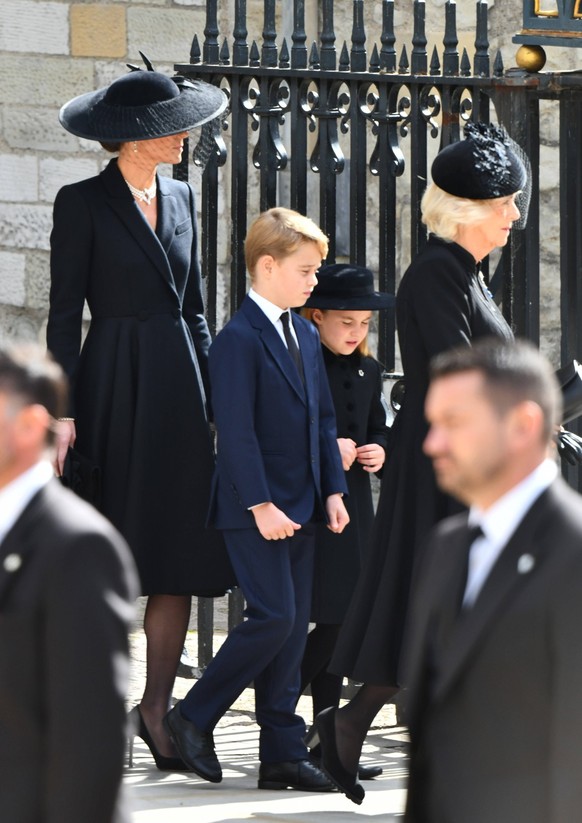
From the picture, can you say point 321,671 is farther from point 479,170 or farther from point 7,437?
point 7,437

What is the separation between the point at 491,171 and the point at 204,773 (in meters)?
1.75

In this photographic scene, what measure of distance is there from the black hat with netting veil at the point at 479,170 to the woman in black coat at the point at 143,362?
2.60 ft

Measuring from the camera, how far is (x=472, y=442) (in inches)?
101

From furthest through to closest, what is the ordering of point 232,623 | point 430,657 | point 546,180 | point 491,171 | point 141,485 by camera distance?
point 546,180
point 232,623
point 141,485
point 491,171
point 430,657

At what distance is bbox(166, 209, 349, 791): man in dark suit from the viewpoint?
4676 mm

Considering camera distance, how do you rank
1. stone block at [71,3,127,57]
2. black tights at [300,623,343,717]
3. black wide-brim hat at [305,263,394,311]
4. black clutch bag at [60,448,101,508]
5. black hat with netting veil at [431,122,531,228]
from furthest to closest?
stone block at [71,3,127,57], black tights at [300,623,343,717], black wide-brim hat at [305,263,394,311], black clutch bag at [60,448,101,508], black hat with netting veil at [431,122,531,228]

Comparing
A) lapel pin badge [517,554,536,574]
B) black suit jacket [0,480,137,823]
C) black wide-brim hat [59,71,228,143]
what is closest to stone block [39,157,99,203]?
black wide-brim hat [59,71,228,143]

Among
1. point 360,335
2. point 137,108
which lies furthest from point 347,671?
point 137,108

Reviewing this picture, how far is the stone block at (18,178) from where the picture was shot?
7.98 metres

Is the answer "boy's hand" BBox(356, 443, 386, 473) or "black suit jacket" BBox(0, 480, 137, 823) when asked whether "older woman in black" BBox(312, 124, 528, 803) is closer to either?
"boy's hand" BBox(356, 443, 386, 473)

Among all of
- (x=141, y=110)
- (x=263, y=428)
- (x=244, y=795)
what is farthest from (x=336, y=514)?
(x=141, y=110)

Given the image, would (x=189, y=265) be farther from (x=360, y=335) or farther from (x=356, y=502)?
(x=356, y=502)

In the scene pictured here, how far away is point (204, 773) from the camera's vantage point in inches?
187

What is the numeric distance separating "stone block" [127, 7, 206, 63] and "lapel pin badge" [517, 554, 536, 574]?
5.99 metres
